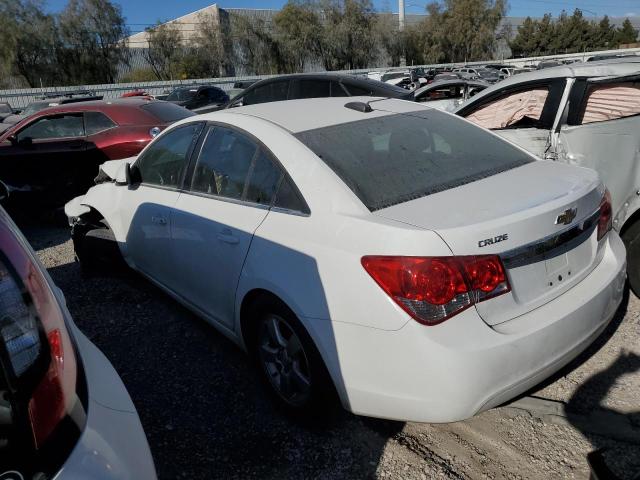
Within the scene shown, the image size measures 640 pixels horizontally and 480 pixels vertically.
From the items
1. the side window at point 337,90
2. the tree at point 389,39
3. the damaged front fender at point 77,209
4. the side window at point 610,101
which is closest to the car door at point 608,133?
the side window at point 610,101

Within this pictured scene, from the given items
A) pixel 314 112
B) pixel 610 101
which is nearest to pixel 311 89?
pixel 610 101

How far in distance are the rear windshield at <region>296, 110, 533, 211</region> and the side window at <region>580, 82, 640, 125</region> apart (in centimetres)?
139

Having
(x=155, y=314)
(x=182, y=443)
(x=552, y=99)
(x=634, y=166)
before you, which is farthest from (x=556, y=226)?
(x=155, y=314)

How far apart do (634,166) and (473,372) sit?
2486 mm

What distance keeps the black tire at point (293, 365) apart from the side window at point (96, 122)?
5.32 metres

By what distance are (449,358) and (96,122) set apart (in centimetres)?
665

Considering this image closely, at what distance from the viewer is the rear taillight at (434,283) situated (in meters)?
2.01

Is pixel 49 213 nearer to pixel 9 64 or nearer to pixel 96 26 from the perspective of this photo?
pixel 9 64

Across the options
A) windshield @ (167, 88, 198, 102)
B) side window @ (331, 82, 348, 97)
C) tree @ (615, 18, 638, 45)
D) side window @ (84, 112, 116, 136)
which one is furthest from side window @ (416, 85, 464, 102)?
tree @ (615, 18, 638, 45)

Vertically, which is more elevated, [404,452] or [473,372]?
[473,372]

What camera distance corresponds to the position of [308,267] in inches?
91.8

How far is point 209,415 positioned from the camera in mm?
2865

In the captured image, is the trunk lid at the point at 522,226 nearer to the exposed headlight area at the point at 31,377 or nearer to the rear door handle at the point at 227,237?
the rear door handle at the point at 227,237

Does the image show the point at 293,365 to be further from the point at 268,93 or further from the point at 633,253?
the point at 268,93
